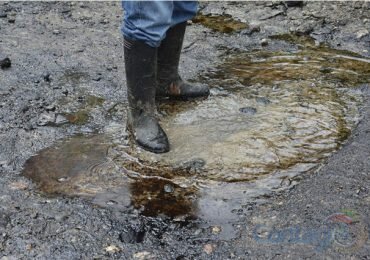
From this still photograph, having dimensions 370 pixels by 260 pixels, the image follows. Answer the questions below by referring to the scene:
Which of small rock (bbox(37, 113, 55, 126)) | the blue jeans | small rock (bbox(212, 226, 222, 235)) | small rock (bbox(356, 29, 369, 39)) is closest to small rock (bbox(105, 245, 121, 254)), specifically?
small rock (bbox(212, 226, 222, 235))

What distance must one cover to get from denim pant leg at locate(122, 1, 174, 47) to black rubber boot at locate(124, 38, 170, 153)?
0.22ft

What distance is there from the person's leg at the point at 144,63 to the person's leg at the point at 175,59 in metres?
0.36

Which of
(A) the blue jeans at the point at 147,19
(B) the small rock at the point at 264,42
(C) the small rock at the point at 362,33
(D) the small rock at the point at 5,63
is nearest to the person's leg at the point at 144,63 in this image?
(A) the blue jeans at the point at 147,19

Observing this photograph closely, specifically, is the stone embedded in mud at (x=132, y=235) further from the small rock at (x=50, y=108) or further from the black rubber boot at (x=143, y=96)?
the small rock at (x=50, y=108)

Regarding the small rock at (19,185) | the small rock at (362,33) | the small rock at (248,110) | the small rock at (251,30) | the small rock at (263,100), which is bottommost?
the small rock at (19,185)

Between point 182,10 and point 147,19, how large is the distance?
0.48 meters

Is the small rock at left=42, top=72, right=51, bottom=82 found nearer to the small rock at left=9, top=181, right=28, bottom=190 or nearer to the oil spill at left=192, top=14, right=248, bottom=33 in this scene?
the small rock at left=9, top=181, right=28, bottom=190

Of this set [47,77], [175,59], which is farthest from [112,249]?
[47,77]

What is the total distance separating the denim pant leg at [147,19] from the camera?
2.37 m

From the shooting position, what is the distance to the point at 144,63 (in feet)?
8.51

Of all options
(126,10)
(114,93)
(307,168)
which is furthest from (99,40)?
(307,168)

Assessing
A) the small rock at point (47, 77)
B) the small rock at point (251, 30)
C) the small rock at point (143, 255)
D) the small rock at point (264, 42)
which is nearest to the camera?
the small rock at point (143, 255)

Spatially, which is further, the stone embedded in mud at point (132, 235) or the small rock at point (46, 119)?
the small rock at point (46, 119)

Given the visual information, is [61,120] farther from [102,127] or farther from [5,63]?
[5,63]
